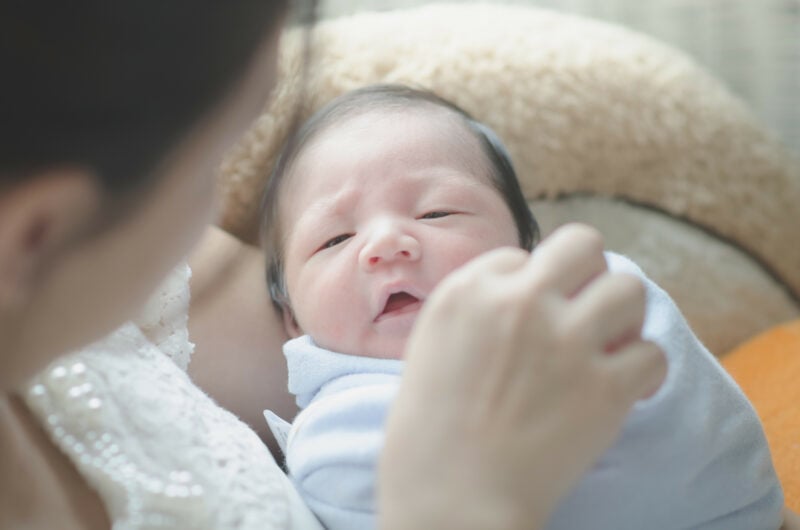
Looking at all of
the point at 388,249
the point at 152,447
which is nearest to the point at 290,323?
the point at 388,249

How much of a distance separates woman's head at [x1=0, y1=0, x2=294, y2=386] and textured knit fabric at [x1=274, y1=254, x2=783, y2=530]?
1.06 ft

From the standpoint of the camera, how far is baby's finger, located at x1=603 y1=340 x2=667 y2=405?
0.56 meters

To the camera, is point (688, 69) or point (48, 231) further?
point (688, 69)

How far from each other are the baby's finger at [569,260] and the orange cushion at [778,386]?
58 cm

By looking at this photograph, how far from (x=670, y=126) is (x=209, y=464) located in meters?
0.93

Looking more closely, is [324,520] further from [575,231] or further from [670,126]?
[670,126]

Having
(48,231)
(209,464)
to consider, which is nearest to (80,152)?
(48,231)

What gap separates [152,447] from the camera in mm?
795

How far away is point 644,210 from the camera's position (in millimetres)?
1500

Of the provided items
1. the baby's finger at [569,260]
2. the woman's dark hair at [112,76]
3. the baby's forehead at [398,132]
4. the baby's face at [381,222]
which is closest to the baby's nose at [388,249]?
the baby's face at [381,222]

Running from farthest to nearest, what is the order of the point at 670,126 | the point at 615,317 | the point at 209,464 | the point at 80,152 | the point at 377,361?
the point at 670,126 < the point at 377,361 < the point at 209,464 < the point at 615,317 < the point at 80,152

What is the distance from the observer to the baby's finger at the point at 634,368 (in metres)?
0.56

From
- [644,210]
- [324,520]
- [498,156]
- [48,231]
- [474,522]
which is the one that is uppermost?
[48,231]

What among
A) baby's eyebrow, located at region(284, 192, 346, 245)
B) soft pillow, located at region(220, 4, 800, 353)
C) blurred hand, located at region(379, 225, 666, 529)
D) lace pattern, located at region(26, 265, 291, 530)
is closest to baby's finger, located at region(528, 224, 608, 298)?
blurred hand, located at region(379, 225, 666, 529)
